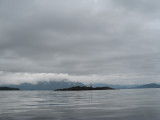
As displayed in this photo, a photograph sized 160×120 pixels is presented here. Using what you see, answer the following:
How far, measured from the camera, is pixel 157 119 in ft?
78.6

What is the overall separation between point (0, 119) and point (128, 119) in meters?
16.6

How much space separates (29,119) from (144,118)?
14870 mm

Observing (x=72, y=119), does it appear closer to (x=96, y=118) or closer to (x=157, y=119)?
(x=96, y=118)

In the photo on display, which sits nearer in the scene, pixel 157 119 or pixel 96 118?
pixel 157 119

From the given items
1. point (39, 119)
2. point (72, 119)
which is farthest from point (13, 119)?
point (72, 119)

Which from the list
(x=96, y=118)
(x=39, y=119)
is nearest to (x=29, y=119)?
(x=39, y=119)

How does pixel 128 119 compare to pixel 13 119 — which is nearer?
pixel 128 119

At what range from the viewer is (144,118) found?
25172mm

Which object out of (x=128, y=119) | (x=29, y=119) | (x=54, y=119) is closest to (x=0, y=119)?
(x=29, y=119)

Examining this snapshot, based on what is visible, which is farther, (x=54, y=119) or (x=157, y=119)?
(x=54, y=119)

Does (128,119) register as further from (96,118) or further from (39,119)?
(39,119)

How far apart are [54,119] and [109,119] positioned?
7.07m

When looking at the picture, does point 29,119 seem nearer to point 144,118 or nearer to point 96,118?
point 96,118

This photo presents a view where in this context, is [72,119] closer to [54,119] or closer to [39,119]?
[54,119]
